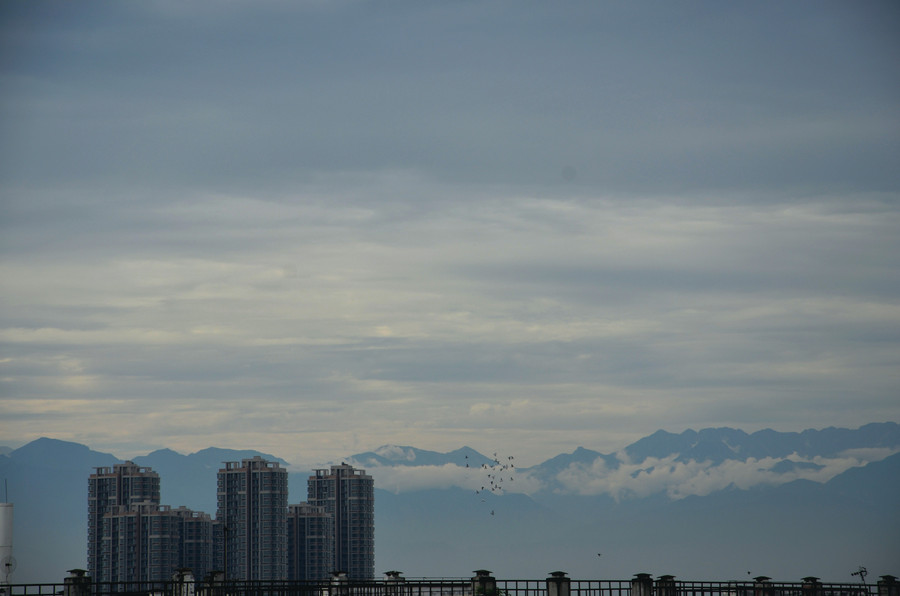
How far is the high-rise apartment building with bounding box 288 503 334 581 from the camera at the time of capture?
630 ft

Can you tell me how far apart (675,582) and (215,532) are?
156561 millimetres

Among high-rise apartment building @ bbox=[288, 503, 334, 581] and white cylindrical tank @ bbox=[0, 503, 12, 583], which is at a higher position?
white cylindrical tank @ bbox=[0, 503, 12, 583]

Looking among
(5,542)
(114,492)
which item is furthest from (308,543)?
(5,542)

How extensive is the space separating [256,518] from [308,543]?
35.9 feet

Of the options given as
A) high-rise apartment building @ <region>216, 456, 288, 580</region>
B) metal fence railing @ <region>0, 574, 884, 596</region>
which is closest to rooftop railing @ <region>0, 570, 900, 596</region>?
metal fence railing @ <region>0, 574, 884, 596</region>

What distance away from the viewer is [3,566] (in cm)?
5116

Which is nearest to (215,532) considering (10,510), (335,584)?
(10,510)

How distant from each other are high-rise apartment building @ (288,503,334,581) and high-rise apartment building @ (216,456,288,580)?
10.8ft

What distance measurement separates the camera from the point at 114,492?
18925 cm

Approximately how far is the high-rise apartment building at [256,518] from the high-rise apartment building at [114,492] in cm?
1284

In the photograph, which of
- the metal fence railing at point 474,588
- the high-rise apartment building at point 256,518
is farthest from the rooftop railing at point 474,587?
the high-rise apartment building at point 256,518

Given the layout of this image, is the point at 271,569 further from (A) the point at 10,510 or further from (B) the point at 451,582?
(B) the point at 451,582

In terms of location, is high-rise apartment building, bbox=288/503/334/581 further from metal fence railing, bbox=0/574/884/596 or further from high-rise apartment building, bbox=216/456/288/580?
metal fence railing, bbox=0/574/884/596

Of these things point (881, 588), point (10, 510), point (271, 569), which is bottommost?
point (271, 569)
